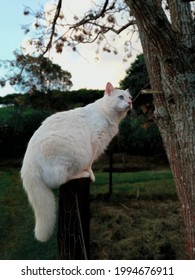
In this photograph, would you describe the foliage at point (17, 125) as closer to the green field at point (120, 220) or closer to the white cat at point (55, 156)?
the green field at point (120, 220)

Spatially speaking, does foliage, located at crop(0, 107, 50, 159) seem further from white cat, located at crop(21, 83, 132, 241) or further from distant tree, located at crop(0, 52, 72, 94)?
white cat, located at crop(21, 83, 132, 241)

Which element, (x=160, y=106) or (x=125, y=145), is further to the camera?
(x=125, y=145)

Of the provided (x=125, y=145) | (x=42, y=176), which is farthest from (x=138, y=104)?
(x=42, y=176)

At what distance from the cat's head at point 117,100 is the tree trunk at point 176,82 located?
404 mm

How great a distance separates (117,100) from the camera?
2.60 m

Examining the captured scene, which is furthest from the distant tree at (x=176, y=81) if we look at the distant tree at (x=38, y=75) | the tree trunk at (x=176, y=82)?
the distant tree at (x=38, y=75)

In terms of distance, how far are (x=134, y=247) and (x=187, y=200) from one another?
2.38 metres

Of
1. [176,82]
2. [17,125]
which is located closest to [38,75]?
[17,125]

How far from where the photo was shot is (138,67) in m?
5.12

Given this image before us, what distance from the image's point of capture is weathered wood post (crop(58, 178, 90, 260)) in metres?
1.96

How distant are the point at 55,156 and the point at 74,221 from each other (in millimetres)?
395

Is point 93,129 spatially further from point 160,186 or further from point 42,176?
point 160,186

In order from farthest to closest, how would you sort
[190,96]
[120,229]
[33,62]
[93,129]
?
[120,229] → [33,62] → [93,129] → [190,96]

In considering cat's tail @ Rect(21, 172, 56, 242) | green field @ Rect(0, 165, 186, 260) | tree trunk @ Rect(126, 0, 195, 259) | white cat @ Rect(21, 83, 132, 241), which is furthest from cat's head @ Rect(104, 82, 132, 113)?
green field @ Rect(0, 165, 186, 260)
